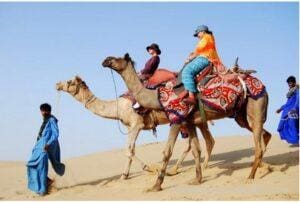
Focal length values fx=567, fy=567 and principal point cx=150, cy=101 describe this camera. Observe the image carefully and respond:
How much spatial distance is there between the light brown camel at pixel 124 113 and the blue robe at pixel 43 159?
1717mm

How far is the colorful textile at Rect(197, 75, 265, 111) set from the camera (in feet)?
35.4

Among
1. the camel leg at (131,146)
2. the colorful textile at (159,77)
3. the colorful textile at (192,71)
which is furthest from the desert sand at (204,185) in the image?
the colorful textile at (159,77)

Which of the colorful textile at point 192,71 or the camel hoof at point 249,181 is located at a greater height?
the colorful textile at point 192,71

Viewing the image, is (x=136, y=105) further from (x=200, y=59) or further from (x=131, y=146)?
(x=200, y=59)

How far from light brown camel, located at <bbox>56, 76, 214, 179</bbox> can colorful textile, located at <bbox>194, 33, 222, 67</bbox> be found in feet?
7.51

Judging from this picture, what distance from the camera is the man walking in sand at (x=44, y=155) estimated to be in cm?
1201

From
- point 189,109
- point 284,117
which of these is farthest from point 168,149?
point 284,117

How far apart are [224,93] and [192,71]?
0.77 meters

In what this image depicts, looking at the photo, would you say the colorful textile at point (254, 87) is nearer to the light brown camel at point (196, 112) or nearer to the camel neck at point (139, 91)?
the light brown camel at point (196, 112)

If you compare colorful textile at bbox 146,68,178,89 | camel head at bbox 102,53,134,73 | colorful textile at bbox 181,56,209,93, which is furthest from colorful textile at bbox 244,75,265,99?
camel head at bbox 102,53,134,73

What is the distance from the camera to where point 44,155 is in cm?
1213

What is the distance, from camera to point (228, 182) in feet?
35.1

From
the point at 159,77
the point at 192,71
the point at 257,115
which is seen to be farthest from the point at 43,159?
the point at 257,115

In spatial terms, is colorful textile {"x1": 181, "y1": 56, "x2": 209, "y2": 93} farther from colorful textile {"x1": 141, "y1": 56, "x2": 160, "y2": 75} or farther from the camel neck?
colorful textile {"x1": 141, "y1": 56, "x2": 160, "y2": 75}
